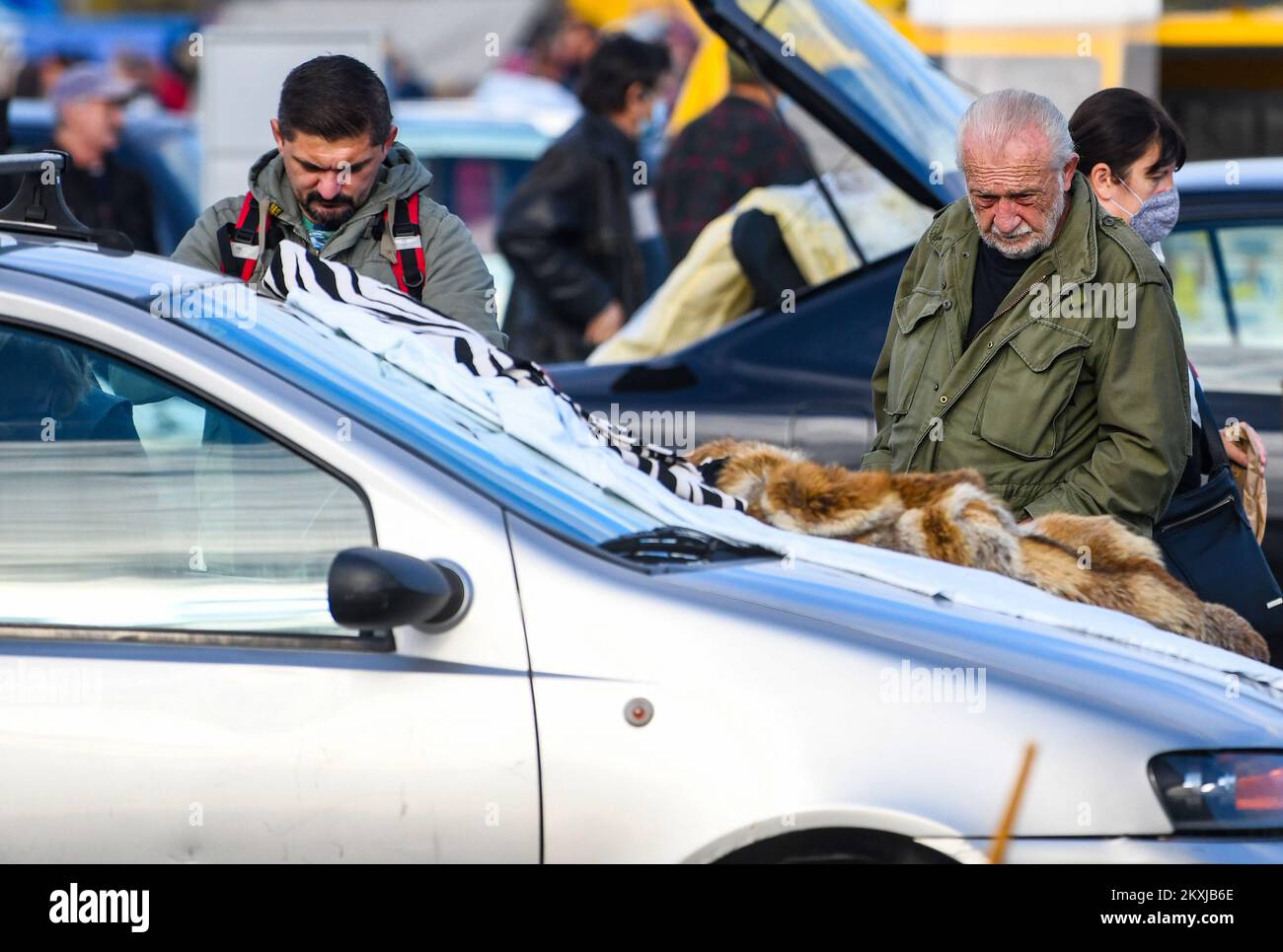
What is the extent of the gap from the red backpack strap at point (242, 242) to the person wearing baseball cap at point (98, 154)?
17.9ft

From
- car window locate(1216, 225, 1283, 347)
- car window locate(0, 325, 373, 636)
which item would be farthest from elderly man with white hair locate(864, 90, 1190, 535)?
car window locate(1216, 225, 1283, 347)

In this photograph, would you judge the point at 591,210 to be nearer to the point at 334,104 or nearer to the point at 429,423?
A: the point at 334,104

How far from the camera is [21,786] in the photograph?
113 inches

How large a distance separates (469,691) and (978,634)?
773 millimetres

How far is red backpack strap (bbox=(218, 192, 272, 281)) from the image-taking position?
13.6ft

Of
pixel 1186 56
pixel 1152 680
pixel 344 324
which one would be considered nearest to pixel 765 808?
pixel 1152 680

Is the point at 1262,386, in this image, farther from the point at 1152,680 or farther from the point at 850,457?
the point at 1152,680

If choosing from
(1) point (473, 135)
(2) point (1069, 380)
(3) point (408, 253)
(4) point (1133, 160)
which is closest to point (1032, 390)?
(2) point (1069, 380)

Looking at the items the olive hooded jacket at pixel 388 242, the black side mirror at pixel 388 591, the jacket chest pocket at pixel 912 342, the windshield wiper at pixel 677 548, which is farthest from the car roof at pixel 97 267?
the jacket chest pocket at pixel 912 342

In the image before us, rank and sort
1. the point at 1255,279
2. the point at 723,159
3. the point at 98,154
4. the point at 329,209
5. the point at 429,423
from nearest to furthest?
the point at 429,423 → the point at 329,209 → the point at 1255,279 → the point at 723,159 → the point at 98,154

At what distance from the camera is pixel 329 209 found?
4113mm

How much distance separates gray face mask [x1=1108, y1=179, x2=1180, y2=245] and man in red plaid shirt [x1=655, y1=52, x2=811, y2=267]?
9.71ft
